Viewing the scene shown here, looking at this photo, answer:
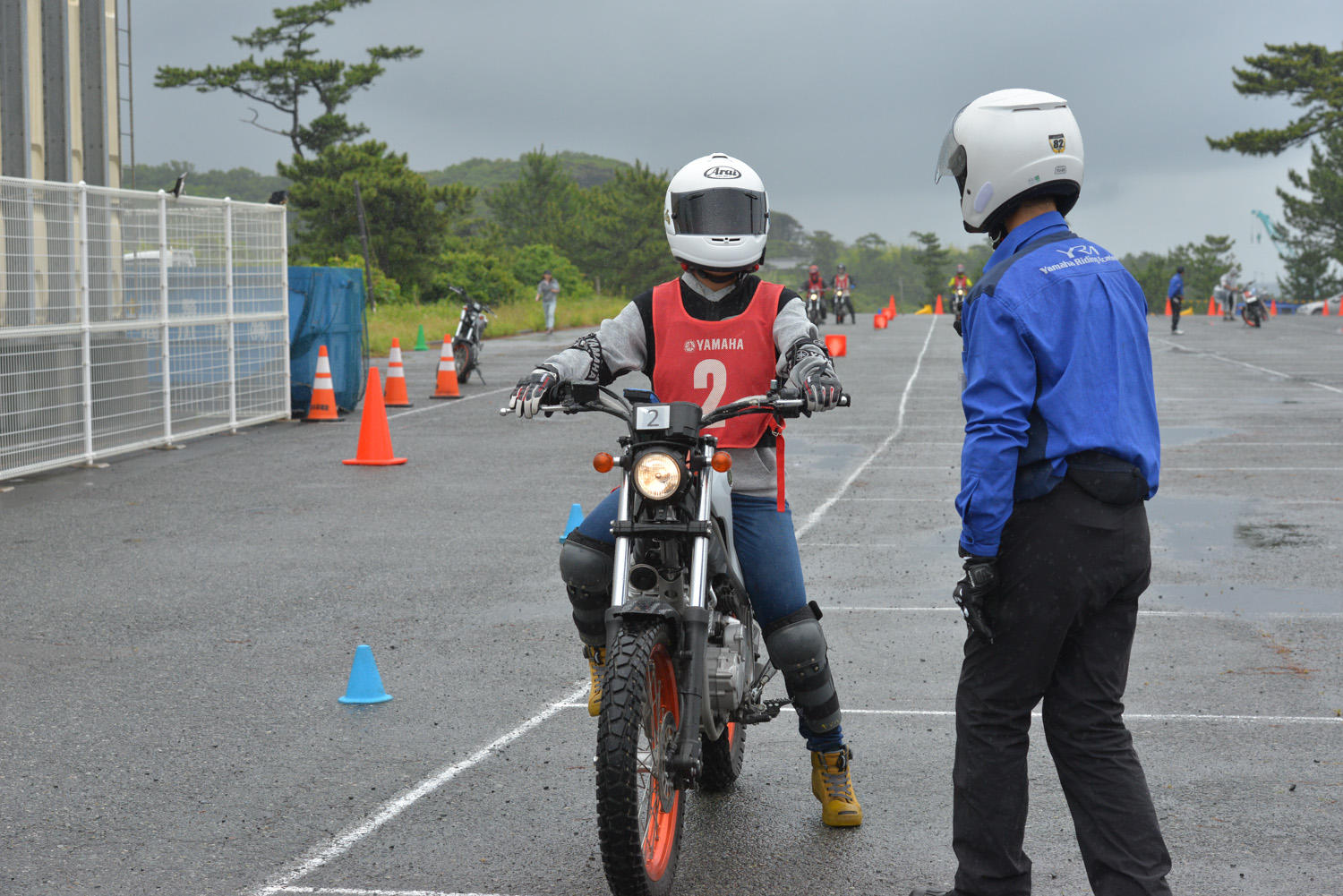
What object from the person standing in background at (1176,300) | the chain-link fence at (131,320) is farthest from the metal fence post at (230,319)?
the person standing in background at (1176,300)

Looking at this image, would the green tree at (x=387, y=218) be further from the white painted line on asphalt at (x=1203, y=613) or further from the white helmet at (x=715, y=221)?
the white helmet at (x=715, y=221)

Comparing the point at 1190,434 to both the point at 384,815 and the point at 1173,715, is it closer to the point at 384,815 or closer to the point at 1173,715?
the point at 1173,715

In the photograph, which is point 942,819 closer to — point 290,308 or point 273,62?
point 290,308

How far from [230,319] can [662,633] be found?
13.3 meters

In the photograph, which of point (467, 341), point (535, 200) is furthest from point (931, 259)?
point (467, 341)

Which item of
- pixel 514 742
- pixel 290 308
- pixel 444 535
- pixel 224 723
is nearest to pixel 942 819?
pixel 514 742

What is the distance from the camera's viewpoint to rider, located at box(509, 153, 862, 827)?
14.6ft

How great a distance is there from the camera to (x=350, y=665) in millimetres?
6699

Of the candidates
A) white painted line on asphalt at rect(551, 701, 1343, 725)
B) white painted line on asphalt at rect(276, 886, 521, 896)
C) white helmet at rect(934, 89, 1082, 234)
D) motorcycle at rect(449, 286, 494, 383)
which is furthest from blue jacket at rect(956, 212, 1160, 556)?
motorcycle at rect(449, 286, 494, 383)

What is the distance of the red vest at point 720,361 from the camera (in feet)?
14.9

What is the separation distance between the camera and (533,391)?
4371mm

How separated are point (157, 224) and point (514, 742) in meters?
10.7

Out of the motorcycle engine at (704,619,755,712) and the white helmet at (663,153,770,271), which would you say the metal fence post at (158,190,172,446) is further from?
the motorcycle engine at (704,619,755,712)

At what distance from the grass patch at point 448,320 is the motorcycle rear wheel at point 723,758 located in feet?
88.2
